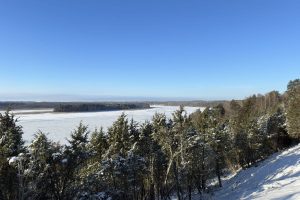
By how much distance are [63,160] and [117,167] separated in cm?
648

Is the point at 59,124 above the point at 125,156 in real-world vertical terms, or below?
below

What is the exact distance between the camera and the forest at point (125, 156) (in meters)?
22.7

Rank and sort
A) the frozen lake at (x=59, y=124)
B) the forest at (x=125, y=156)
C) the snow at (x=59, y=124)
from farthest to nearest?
the frozen lake at (x=59, y=124) < the snow at (x=59, y=124) < the forest at (x=125, y=156)

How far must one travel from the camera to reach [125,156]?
32.1 metres

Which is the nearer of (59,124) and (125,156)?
(125,156)

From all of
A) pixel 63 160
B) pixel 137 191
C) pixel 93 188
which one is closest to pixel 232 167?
pixel 137 191

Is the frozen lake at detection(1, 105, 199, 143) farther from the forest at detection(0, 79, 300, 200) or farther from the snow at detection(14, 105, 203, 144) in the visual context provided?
the forest at detection(0, 79, 300, 200)

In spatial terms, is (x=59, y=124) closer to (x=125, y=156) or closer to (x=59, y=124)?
(x=59, y=124)

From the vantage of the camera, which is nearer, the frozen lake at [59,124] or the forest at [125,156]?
the forest at [125,156]

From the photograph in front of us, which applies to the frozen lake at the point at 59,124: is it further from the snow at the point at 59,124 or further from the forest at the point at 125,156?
the forest at the point at 125,156

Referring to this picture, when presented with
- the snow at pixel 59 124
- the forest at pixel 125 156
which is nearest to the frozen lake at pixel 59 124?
the snow at pixel 59 124

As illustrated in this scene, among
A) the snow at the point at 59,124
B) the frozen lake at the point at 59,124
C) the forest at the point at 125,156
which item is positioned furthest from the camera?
the frozen lake at the point at 59,124

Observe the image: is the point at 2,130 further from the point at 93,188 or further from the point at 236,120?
the point at 236,120

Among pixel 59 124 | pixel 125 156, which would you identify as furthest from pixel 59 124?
pixel 125 156
